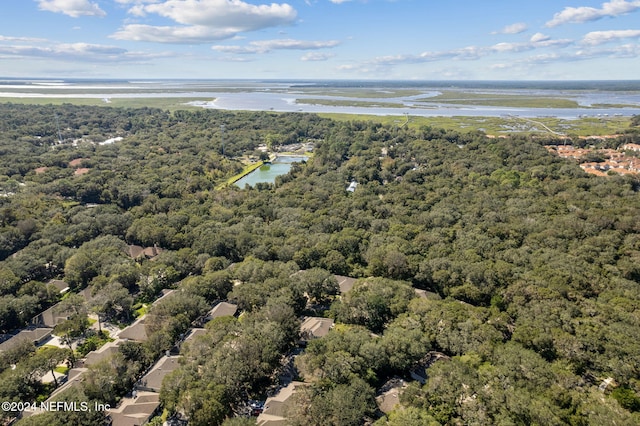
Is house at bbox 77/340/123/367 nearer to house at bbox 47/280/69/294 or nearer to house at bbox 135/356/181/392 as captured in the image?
house at bbox 135/356/181/392

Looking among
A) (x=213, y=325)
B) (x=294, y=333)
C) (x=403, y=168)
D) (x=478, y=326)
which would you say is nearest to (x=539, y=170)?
(x=403, y=168)

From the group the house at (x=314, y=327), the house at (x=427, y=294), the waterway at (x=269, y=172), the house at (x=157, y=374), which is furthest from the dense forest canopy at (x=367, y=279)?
the waterway at (x=269, y=172)

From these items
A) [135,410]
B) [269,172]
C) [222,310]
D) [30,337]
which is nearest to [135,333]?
[222,310]

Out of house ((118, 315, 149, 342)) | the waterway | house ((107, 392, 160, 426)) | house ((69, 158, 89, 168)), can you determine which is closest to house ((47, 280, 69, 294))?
house ((118, 315, 149, 342))

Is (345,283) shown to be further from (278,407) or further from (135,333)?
(135,333)

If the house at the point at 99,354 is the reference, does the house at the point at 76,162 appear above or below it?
above

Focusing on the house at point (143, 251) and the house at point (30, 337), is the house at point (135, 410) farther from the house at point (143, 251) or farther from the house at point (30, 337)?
the house at point (143, 251)
